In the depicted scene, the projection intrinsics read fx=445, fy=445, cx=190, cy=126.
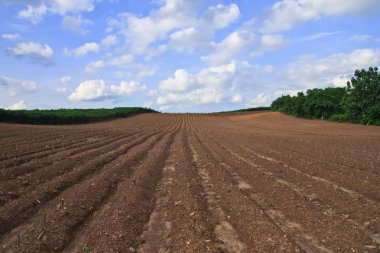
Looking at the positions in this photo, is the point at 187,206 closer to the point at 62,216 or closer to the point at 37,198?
the point at 62,216

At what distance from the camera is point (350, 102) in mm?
59469

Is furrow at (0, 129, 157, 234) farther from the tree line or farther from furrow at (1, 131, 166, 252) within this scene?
the tree line

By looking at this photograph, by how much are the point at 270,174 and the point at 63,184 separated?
267 inches

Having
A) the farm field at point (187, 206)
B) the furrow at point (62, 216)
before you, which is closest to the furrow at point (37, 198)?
the farm field at point (187, 206)

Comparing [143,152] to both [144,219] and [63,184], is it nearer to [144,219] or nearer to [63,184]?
[63,184]

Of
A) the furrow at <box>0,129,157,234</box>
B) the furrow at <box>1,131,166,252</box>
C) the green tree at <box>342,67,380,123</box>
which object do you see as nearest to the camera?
the furrow at <box>1,131,166,252</box>

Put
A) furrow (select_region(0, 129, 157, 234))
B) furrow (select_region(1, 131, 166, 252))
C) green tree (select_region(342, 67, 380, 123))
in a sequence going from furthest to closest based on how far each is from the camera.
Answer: green tree (select_region(342, 67, 380, 123)) → furrow (select_region(0, 129, 157, 234)) → furrow (select_region(1, 131, 166, 252))

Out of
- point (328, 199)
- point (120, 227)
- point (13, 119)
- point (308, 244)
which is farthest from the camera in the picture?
point (13, 119)

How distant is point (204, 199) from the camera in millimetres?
11203

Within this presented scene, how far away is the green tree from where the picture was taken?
186ft

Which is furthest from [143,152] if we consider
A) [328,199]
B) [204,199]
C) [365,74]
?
[365,74]

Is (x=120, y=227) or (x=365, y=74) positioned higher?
(x=365, y=74)

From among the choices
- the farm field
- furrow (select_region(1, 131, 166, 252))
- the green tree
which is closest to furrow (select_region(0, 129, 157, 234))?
the farm field

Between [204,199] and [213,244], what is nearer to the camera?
[213,244]
